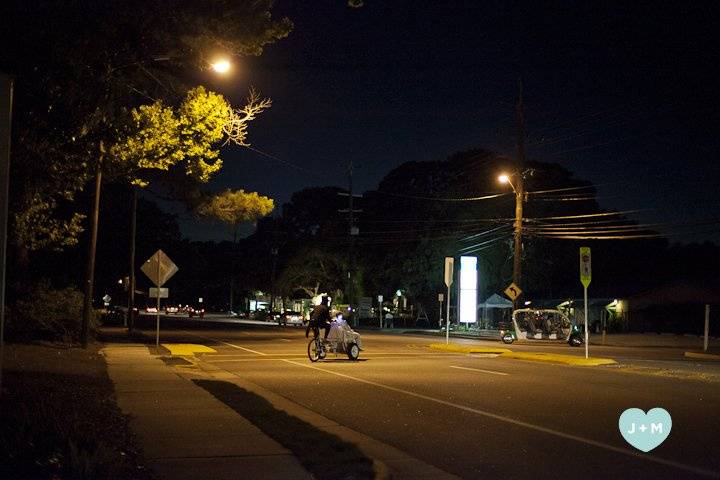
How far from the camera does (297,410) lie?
1324 centimetres

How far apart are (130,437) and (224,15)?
7.54 metres

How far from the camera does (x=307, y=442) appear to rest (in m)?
10.1

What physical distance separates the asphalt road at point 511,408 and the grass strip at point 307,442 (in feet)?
2.54

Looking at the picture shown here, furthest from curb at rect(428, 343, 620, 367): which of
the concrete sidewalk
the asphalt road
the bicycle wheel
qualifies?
the concrete sidewalk

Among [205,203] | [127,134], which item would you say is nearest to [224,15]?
[127,134]

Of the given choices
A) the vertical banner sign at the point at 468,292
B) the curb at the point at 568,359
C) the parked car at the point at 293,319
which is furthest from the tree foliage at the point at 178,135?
the parked car at the point at 293,319

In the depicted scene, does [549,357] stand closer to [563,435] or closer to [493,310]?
[563,435]

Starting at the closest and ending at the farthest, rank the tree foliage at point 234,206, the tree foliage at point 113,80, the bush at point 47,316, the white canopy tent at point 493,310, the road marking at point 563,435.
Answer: the road marking at point 563,435
the tree foliage at point 113,80
the tree foliage at point 234,206
the bush at point 47,316
the white canopy tent at point 493,310

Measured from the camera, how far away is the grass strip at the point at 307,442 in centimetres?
835

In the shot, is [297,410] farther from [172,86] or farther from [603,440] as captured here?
[172,86]

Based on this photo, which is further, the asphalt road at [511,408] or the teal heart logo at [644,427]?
the asphalt road at [511,408]

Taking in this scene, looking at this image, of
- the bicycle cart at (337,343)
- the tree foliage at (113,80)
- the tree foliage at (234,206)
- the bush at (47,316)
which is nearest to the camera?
the tree foliage at (113,80)

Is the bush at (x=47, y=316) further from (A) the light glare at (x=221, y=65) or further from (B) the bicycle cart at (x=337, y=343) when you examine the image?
(A) the light glare at (x=221, y=65)

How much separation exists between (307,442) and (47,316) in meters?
19.9
